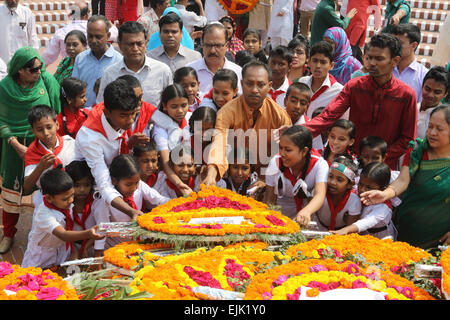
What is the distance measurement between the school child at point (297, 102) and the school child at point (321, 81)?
2.89 feet

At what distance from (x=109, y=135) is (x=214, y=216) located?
45.3 inches

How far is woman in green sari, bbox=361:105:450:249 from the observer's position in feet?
14.8

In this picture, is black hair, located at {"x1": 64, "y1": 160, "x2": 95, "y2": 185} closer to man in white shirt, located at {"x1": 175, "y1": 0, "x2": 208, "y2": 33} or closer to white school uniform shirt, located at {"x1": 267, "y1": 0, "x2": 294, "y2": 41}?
man in white shirt, located at {"x1": 175, "y1": 0, "x2": 208, "y2": 33}

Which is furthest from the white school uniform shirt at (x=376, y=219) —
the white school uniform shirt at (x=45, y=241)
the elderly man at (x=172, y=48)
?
the elderly man at (x=172, y=48)

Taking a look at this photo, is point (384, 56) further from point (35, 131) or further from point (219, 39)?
point (35, 131)

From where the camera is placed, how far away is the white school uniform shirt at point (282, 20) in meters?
10.2

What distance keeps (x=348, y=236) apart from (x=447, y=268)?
3.00ft

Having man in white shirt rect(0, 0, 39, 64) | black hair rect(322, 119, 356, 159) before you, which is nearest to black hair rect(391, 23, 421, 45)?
black hair rect(322, 119, 356, 159)

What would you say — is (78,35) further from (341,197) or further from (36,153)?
(341,197)

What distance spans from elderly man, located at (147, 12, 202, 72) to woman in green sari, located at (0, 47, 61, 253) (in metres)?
1.53

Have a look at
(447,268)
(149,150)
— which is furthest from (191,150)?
(447,268)

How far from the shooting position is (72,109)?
601 cm

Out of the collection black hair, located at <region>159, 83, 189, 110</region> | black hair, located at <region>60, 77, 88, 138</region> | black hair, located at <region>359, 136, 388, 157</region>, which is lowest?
black hair, located at <region>359, 136, 388, 157</region>

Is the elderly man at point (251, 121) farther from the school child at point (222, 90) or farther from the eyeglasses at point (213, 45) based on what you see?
the eyeglasses at point (213, 45)
